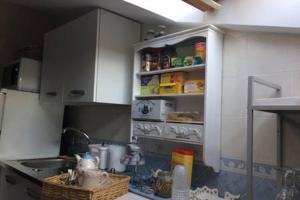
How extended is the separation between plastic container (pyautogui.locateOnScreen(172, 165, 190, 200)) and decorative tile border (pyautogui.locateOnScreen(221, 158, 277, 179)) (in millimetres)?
299

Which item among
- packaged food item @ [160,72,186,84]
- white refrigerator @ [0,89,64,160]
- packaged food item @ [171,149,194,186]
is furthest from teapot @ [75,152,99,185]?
white refrigerator @ [0,89,64,160]

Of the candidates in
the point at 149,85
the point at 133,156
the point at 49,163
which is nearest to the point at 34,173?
the point at 49,163

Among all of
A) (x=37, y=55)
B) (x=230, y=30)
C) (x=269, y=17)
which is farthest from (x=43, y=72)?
(x=269, y=17)

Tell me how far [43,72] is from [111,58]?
3.16 ft

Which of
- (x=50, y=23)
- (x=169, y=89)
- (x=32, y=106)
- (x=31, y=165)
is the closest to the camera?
(x=169, y=89)

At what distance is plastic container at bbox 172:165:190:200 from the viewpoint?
1.32 meters

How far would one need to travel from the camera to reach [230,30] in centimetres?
157

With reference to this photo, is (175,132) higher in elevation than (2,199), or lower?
higher

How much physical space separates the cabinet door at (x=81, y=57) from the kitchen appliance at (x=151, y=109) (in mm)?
318

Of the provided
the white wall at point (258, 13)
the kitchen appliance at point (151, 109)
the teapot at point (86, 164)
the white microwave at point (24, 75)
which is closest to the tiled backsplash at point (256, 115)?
the white wall at point (258, 13)

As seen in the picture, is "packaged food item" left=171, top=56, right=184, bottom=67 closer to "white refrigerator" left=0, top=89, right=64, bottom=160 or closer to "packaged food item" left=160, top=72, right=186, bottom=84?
"packaged food item" left=160, top=72, right=186, bottom=84

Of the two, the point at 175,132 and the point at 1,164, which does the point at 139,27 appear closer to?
the point at 175,132

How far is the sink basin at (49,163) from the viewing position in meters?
2.29

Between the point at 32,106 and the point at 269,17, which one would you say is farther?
the point at 32,106
